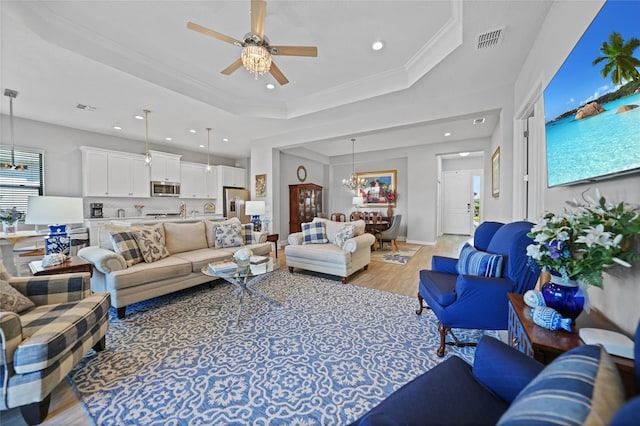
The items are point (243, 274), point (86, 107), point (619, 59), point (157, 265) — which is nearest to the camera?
point (619, 59)

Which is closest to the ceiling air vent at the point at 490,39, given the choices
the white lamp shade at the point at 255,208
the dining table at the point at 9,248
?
the white lamp shade at the point at 255,208

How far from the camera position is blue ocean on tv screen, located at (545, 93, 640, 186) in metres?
0.99

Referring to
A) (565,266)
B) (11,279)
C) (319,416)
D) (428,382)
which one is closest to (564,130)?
(565,266)

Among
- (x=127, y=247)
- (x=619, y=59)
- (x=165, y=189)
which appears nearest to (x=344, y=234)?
(x=127, y=247)

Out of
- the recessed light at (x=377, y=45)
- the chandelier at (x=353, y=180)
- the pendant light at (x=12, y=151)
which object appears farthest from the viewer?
the chandelier at (x=353, y=180)

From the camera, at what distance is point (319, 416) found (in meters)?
1.34

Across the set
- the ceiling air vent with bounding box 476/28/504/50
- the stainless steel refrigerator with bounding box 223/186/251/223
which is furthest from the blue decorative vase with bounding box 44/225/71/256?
the stainless steel refrigerator with bounding box 223/186/251/223

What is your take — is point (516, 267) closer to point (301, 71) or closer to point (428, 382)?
point (428, 382)

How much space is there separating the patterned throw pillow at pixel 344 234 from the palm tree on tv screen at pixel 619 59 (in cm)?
295

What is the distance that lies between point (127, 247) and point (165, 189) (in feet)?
13.5

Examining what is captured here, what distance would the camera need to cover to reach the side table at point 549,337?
0.85 m

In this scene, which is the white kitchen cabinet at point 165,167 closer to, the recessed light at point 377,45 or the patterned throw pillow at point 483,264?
the recessed light at point 377,45

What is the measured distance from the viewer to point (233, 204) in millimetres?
7582

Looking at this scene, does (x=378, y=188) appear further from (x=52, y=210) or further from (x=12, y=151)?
(x=12, y=151)
